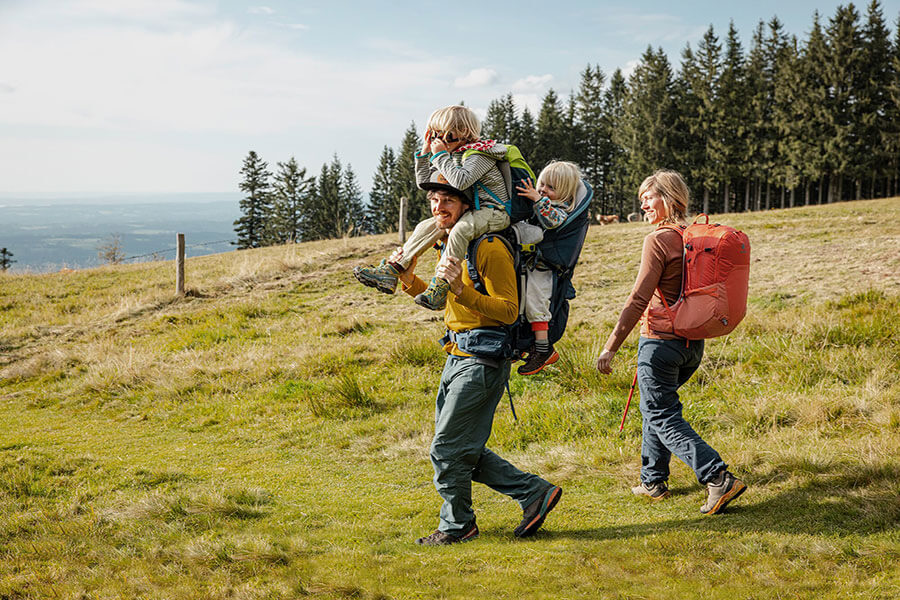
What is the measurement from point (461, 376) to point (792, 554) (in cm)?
197

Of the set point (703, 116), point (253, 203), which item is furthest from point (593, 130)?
point (253, 203)

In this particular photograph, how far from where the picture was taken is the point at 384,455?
620 centimetres

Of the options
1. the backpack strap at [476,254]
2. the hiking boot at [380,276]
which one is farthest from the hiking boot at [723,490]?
the hiking boot at [380,276]

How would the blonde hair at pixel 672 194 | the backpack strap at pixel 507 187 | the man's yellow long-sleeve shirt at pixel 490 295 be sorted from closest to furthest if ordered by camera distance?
the man's yellow long-sleeve shirt at pixel 490 295 → the backpack strap at pixel 507 187 → the blonde hair at pixel 672 194

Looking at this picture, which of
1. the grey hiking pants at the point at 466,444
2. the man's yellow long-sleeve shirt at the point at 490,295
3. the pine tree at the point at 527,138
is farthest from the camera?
the pine tree at the point at 527,138

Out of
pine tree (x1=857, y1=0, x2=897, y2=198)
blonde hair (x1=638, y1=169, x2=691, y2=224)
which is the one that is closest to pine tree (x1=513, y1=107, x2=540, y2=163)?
pine tree (x1=857, y1=0, x2=897, y2=198)

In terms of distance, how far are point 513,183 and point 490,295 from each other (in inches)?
25.3

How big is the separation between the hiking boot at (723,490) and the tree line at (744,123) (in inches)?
1220

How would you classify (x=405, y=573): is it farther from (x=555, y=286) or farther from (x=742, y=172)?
(x=742, y=172)

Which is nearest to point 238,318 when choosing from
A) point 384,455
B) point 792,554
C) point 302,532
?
point 384,455

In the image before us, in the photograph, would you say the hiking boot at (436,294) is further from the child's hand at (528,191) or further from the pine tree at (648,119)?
the pine tree at (648,119)

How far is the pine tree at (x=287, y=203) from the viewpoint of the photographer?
7631 centimetres

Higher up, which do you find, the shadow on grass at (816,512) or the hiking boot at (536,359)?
the hiking boot at (536,359)

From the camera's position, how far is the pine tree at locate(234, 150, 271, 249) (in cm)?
7575
